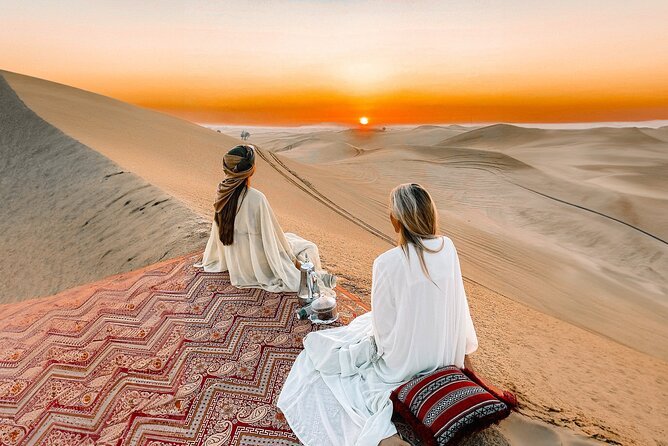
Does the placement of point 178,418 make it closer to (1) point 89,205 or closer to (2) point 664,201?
(1) point 89,205

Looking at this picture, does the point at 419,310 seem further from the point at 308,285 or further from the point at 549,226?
the point at 549,226

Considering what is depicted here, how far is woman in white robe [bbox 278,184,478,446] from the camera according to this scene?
8.60 ft

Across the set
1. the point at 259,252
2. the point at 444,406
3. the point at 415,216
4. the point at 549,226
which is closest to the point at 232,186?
the point at 259,252

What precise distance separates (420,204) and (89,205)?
8.35 m

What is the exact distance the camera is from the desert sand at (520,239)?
Answer: 13.8 ft

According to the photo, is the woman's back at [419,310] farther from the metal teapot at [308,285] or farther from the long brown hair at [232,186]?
the long brown hair at [232,186]

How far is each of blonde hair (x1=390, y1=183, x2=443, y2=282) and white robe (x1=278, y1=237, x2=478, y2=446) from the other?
5 cm

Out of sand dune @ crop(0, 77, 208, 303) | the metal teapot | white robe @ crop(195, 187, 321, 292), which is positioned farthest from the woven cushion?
sand dune @ crop(0, 77, 208, 303)

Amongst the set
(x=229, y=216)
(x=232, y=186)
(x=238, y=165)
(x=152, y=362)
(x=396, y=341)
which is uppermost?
(x=238, y=165)

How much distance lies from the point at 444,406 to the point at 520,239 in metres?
12.3

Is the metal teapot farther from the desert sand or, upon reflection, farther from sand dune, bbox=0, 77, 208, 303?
sand dune, bbox=0, 77, 208, 303

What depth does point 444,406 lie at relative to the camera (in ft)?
7.97

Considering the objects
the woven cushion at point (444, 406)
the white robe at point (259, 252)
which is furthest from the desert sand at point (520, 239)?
the white robe at point (259, 252)

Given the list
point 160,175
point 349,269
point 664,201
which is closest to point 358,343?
point 349,269
